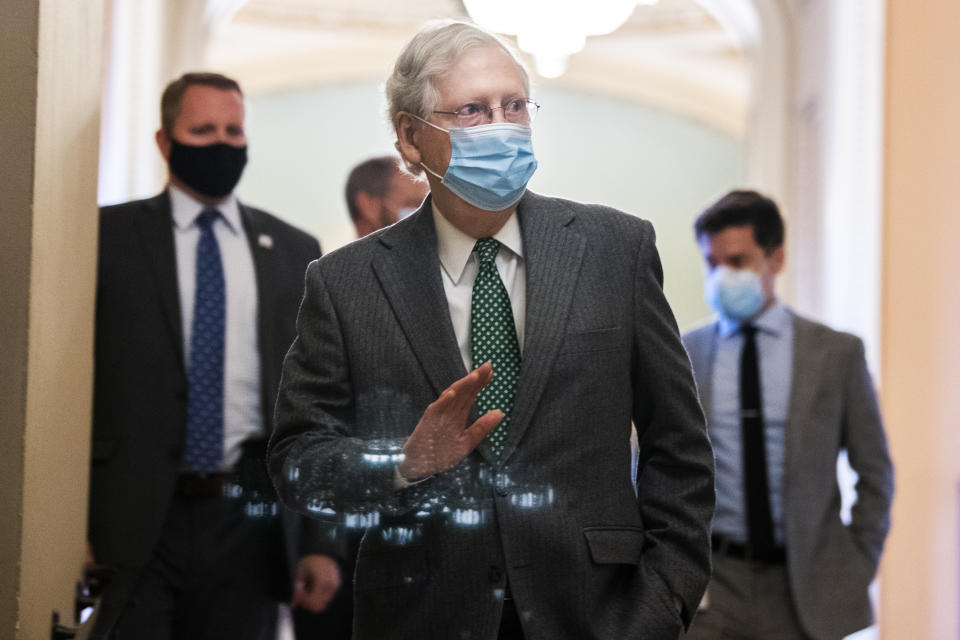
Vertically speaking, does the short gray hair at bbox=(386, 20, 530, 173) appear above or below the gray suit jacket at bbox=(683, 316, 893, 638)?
above

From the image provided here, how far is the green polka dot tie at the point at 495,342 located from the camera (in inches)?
81.1

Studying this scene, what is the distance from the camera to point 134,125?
5535mm

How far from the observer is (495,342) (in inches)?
81.9

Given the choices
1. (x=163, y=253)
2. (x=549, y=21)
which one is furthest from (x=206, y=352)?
(x=549, y=21)

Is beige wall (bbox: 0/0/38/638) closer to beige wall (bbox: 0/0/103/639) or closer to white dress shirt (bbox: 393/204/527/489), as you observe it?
beige wall (bbox: 0/0/103/639)

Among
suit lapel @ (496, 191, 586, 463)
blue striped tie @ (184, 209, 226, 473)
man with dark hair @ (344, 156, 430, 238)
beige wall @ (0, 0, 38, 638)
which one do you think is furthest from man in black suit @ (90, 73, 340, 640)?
suit lapel @ (496, 191, 586, 463)

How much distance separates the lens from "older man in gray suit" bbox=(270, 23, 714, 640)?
2.05 meters

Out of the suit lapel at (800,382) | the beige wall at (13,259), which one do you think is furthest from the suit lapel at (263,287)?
the suit lapel at (800,382)

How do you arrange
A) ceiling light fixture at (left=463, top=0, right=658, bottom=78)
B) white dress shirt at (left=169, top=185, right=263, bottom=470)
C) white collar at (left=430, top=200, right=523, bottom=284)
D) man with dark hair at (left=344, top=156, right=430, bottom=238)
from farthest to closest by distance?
1. ceiling light fixture at (left=463, top=0, right=658, bottom=78)
2. white dress shirt at (left=169, top=185, right=263, bottom=470)
3. man with dark hair at (left=344, top=156, right=430, bottom=238)
4. white collar at (left=430, top=200, right=523, bottom=284)

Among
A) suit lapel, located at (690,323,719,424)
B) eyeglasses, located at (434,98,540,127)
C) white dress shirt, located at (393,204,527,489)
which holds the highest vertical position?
eyeglasses, located at (434,98,540,127)

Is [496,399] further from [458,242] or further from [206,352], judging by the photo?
[206,352]

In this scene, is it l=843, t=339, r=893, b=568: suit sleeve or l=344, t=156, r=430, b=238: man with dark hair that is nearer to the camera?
l=344, t=156, r=430, b=238: man with dark hair

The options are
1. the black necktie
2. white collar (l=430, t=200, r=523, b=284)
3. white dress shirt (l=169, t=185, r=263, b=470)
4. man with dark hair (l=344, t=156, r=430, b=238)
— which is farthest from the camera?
the black necktie

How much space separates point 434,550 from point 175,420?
1067 millimetres
